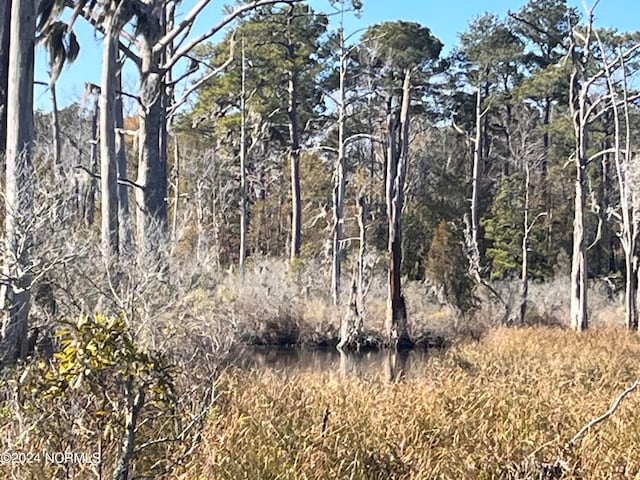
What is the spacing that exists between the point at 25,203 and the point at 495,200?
24967mm

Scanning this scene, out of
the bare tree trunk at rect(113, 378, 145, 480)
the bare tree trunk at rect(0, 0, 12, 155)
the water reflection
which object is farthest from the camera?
the water reflection

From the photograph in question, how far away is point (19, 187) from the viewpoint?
307 inches

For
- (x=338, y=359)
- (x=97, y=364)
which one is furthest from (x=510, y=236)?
(x=97, y=364)

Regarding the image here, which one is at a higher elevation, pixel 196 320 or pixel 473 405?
pixel 196 320

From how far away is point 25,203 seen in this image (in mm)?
7531

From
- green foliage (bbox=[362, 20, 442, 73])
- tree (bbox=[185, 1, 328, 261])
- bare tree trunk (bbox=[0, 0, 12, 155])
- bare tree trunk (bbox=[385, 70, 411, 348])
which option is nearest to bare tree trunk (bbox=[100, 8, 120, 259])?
bare tree trunk (bbox=[0, 0, 12, 155])

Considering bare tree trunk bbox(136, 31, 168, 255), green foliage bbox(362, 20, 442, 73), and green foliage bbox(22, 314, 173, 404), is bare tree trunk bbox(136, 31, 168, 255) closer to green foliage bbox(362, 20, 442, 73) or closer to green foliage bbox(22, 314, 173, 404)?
green foliage bbox(22, 314, 173, 404)

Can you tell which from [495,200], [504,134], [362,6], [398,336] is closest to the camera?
[398,336]

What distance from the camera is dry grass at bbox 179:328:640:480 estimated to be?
5594mm

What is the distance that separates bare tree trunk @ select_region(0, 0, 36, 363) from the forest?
0.09ft

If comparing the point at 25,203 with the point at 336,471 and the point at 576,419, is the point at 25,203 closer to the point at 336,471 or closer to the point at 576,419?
the point at 336,471

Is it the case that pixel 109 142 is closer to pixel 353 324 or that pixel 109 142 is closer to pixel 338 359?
pixel 338 359

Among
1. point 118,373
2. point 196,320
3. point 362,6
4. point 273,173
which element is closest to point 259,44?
point 362,6

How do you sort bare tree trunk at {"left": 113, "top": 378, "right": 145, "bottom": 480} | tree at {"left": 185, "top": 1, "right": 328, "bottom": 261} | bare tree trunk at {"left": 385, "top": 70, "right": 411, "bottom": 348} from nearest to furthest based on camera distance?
bare tree trunk at {"left": 113, "top": 378, "right": 145, "bottom": 480}, bare tree trunk at {"left": 385, "top": 70, "right": 411, "bottom": 348}, tree at {"left": 185, "top": 1, "right": 328, "bottom": 261}
